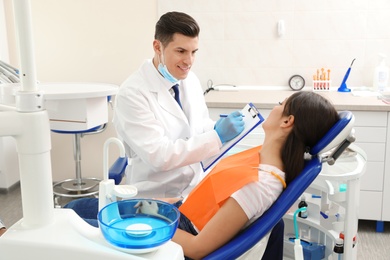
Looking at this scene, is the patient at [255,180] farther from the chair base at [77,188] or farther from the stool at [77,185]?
the chair base at [77,188]

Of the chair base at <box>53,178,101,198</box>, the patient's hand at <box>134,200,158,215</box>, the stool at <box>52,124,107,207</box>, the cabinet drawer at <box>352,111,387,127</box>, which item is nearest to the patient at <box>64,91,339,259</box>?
the patient's hand at <box>134,200,158,215</box>

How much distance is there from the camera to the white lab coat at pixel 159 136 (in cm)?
178

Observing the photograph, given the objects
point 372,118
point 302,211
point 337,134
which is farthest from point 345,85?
point 337,134

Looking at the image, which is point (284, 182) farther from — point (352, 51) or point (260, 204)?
point (352, 51)

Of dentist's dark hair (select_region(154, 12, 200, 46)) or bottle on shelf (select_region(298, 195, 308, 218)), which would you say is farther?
bottle on shelf (select_region(298, 195, 308, 218))

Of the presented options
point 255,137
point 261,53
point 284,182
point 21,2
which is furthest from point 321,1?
point 21,2

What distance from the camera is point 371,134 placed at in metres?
2.71

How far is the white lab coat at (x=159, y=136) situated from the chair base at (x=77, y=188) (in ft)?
4.97

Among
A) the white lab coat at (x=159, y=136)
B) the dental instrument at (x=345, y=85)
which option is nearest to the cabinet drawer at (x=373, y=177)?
the dental instrument at (x=345, y=85)

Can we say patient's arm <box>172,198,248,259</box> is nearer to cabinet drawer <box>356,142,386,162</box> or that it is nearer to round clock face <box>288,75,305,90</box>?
Result: cabinet drawer <box>356,142,386,162</box>

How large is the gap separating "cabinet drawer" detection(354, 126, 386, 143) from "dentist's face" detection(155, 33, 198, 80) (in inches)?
52.7

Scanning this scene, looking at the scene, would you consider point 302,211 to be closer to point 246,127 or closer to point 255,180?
point 246,127

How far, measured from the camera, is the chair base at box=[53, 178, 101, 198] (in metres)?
3.38

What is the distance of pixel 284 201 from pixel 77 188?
2432 millimetres
